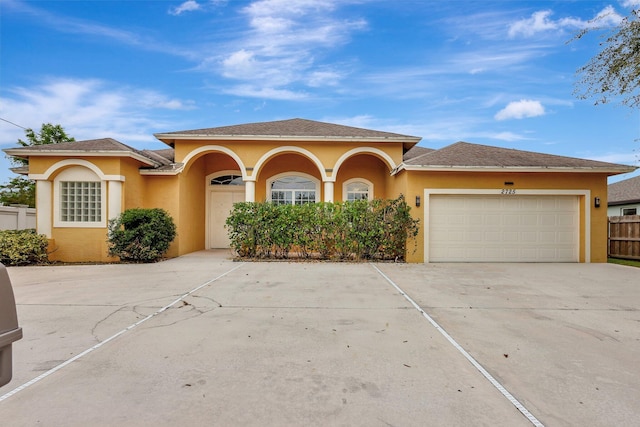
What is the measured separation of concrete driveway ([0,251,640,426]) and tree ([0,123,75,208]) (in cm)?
2105

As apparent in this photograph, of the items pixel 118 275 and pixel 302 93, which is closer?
pixel 118 275

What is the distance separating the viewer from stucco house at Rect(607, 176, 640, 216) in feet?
55.0

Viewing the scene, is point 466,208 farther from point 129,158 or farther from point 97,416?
point 129,158

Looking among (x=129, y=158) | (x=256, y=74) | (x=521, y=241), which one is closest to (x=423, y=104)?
(x=256, y=74)

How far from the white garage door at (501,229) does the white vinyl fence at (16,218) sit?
1767 cm

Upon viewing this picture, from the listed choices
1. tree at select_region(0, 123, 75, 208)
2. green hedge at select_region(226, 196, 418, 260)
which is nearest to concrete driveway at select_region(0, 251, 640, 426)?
green hedge at select_region(226, 196, 418, 260)

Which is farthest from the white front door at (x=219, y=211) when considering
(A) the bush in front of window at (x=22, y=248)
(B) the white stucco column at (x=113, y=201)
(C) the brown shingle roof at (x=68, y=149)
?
(A) the bush in front of window at (x=22, y=248)

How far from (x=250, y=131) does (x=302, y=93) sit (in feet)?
28.7

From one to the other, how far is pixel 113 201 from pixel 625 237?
1834cm

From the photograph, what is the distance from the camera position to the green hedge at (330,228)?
33.3 ft

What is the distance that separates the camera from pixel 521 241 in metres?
10.3

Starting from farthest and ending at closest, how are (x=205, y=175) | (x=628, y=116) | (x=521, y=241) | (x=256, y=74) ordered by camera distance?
(x=256, y=74)
(x=205, y=175)
(x=521, y=241)
(x=628, y=116)

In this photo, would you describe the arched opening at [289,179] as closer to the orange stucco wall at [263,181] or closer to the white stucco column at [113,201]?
the orange stucco wall at [263,181]

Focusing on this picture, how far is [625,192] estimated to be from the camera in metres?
18.3
